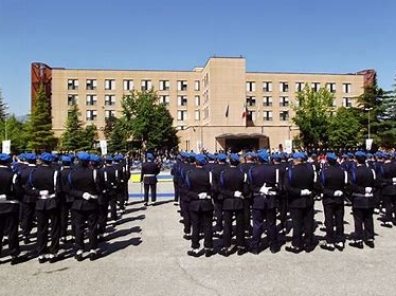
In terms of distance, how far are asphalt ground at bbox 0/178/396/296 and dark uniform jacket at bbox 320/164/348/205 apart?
3.71 ft

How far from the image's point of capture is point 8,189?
26.8 feet

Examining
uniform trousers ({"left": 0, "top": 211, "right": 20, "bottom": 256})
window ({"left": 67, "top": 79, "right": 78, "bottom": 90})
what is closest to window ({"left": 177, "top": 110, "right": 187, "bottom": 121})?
window ({"left": 67, "top": 79, "right": 78, "bottom": 90})

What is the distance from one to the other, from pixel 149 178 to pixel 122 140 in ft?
143

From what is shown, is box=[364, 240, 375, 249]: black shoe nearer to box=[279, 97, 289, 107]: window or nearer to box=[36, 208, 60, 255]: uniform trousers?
box=[36, 208, 60, 255]: uniform trousers

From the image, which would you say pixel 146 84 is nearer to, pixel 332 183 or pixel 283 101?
pixel 283 101

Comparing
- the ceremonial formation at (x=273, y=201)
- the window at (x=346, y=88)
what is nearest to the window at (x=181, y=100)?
the window at (x=346, y=88)

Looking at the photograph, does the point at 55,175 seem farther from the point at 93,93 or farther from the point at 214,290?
the point at 93,93

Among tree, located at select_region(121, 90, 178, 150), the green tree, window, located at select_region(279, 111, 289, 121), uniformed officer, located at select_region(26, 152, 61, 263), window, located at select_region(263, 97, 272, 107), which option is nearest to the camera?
uniformed officer, located at select_region(26, 152, 61, 263)

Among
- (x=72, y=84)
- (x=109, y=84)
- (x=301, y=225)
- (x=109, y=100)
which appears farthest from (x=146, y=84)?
(x=301, y=225)

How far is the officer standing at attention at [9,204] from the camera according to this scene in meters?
8.12

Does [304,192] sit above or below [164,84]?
below

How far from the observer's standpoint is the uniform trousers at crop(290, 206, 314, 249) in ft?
29.2

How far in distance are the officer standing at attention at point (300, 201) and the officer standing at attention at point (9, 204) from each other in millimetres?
5687

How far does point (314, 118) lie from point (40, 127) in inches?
1499
